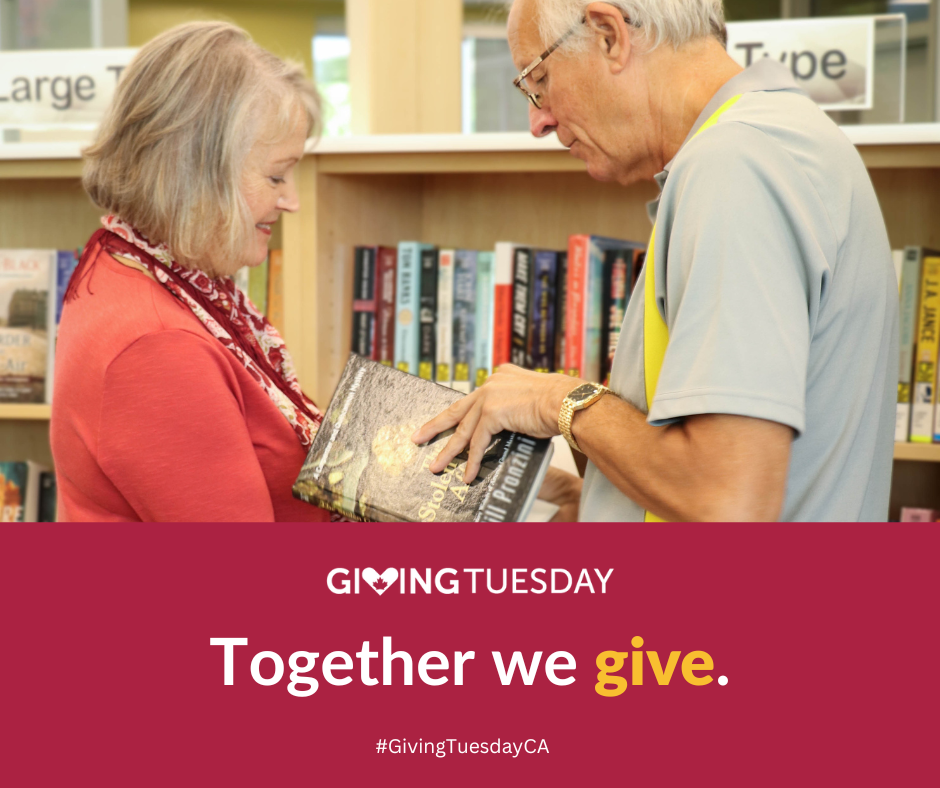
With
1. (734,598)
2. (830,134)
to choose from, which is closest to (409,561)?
(734,598)

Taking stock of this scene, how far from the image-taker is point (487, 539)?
0.81 meters

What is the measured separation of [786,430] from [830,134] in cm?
31

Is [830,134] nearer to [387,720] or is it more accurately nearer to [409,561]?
[409,561]

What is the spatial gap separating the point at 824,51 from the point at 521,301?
69cm

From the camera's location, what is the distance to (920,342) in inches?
62.9

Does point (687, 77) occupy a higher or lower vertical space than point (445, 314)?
higher

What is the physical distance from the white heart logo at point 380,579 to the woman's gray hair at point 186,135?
0.55 meters

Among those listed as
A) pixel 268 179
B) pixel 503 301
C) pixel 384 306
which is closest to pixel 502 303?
pixel 503 301

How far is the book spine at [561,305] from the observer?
1712mm

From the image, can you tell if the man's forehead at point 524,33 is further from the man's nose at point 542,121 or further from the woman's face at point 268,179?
the woman's face at point 268,179

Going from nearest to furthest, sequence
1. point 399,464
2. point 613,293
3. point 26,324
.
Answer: point 399,464 < point 613,293 < point 26,324

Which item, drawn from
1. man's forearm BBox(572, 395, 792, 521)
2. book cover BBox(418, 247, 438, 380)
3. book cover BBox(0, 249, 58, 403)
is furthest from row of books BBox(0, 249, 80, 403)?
man's forearm BBox(572, 395, 792, 521)

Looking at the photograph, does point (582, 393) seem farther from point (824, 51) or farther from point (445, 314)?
point (824, 51)

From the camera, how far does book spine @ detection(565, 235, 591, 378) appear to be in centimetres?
168
